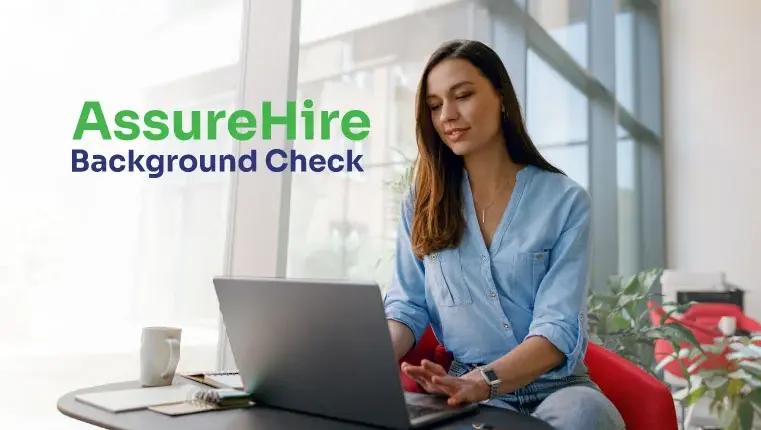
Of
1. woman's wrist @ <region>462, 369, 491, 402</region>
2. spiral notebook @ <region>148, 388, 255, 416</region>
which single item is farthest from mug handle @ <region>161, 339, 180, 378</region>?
woman's wrist @ <region>462, 369, 491, 402</region>

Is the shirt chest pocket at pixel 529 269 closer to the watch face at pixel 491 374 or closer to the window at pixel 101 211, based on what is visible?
the watch face at pixel 491 374

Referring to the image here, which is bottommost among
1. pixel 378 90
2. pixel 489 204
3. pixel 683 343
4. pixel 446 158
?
pixel 683 343

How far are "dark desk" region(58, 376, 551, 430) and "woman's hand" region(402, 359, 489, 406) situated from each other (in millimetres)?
34

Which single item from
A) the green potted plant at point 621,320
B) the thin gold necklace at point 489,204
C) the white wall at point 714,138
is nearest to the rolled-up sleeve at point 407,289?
the thin gold necklace at point 489,204

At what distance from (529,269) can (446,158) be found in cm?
31

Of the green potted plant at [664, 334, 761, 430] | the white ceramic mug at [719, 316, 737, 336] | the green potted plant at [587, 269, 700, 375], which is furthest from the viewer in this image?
the white ceramic mug at [719, 316, 737, 336]

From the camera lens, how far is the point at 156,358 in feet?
3.75

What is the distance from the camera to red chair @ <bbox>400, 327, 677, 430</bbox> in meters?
1.27

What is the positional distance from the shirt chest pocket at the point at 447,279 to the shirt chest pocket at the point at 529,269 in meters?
0.10

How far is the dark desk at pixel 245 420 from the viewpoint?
2.78ft

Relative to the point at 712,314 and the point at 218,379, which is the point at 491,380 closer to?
the point at 218,379

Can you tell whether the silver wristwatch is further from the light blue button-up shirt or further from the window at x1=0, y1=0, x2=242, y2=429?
the window at x1=0, y1=0, x2=242, y2=429

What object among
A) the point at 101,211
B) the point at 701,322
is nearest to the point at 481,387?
the point at 101,211

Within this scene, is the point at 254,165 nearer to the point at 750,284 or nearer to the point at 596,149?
the point at 596,149
